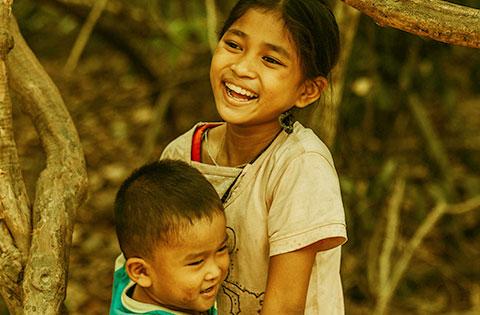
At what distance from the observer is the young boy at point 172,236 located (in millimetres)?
1812

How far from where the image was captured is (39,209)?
1.93 meters

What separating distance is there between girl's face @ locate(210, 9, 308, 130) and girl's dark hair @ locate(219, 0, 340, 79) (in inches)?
0.5

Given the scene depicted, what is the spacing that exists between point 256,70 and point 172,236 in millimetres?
374

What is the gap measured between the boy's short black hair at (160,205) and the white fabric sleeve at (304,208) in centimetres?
13

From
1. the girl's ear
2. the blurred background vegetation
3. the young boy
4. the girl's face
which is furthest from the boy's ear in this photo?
the blurred background vegetation

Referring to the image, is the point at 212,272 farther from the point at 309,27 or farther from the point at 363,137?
the point at 363,137

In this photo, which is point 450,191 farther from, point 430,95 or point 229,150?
point 229,150

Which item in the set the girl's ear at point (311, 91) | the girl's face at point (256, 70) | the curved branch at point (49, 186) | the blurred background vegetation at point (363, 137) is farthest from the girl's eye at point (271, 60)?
the blurred background vegetation at point (363, 137)

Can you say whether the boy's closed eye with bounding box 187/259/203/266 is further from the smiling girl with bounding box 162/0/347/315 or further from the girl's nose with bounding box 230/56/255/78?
the girl's nose with bounding box 230/56/255/78

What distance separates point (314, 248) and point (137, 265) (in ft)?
1.14

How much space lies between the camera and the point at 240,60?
1.94 metres

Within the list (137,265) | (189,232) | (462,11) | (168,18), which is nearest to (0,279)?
(137,265)

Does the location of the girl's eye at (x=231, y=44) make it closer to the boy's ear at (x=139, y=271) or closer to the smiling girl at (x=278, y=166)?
the smiling girl at (x=278, y=166)

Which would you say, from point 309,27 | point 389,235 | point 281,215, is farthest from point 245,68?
point 389,235
